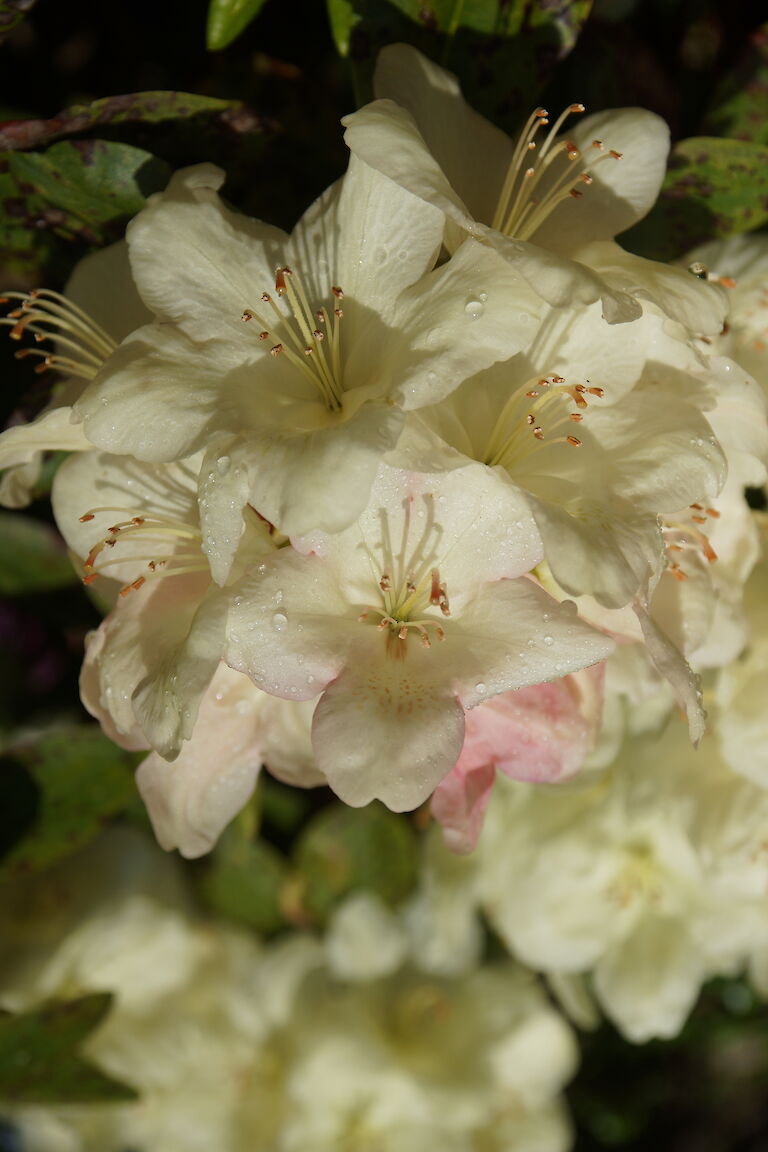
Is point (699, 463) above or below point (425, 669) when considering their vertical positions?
above

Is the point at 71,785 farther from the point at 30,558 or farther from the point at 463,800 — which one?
the point at 463,800

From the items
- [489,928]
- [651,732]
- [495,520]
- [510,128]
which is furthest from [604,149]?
[489,928]

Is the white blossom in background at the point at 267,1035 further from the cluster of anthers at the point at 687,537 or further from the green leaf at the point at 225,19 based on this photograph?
the green leaf at the point at 225,19

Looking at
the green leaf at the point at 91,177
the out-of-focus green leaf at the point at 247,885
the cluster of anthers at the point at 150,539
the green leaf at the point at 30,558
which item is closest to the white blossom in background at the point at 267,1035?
the out-of-focus green leaf at the point at 247,885

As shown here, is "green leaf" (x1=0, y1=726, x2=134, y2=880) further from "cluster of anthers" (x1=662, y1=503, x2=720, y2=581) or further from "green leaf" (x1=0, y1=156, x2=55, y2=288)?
"cluster of anthers" (x1=662, y1=503, x2=720, y2=581)

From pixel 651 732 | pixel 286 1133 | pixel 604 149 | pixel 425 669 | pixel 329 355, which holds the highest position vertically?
pixel 604 149

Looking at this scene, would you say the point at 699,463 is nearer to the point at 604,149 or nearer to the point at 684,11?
the point at 604,149

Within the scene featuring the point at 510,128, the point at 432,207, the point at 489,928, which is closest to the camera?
the point at 432,207
